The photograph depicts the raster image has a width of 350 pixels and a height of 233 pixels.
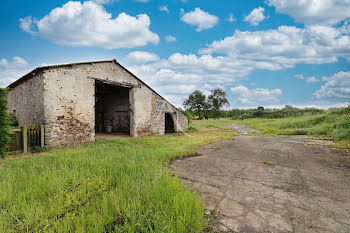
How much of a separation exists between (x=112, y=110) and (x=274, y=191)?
16.5 metres

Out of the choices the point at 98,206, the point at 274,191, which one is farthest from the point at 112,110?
the point at 274,191

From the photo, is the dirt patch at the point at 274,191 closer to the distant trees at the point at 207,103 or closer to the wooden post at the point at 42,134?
the wooden post at the point at 42,134

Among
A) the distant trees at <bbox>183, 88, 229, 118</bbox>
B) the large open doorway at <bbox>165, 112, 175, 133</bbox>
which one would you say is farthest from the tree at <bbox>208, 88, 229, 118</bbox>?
the large open doorway at <bbox>165, 112, 175, 133</bbox>

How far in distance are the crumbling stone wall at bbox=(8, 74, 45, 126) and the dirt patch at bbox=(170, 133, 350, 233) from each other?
300 inches

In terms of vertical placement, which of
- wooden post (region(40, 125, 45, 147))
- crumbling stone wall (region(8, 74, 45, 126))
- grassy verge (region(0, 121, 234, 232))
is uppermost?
crumbling stone wall (region(8, 74, 45, 126))

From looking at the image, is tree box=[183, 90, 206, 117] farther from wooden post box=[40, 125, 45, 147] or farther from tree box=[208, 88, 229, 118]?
wooden post box=[40, 125, 45, 147]

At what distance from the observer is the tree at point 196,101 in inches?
1656

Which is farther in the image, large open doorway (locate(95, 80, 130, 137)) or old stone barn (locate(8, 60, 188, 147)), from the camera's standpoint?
large open doorway (locate(95, 80, 130, 137))

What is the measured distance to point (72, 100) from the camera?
29.1ft

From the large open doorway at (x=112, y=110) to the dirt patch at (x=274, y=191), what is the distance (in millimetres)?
11884

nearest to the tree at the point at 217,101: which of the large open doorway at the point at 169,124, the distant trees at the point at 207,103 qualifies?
the distant trees at the point at 207,103

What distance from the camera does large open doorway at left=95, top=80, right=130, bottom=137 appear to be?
15961 mm

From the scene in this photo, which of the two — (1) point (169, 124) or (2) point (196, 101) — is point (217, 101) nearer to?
(2) point (196, 101)

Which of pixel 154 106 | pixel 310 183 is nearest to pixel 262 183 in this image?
pixel 310 183
